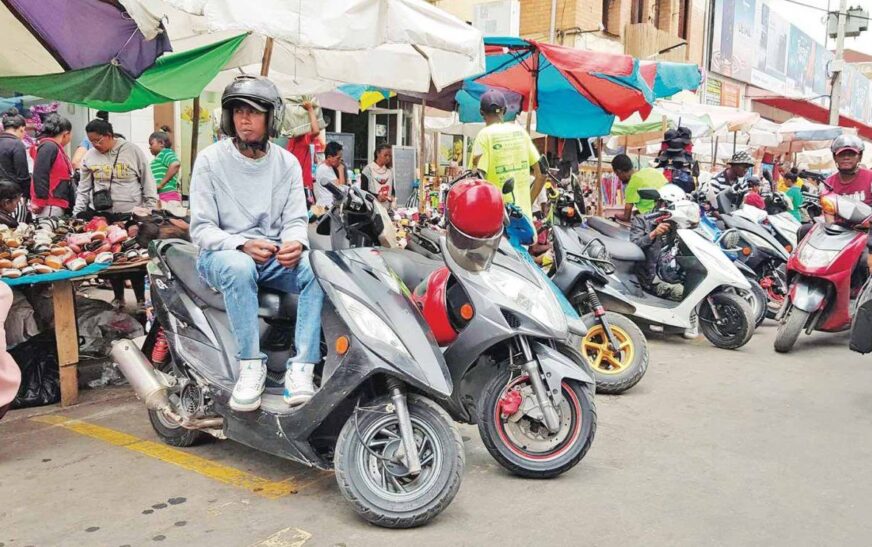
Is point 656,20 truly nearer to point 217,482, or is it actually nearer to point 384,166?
point 384,166

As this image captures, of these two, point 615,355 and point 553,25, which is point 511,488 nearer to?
point 615,355

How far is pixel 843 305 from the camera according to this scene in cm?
654

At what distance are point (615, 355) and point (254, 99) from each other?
123 inches

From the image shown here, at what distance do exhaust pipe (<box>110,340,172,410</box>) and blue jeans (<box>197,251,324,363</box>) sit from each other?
62cm

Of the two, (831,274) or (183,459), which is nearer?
(183,459)

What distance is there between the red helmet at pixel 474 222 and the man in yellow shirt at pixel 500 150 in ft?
8.39

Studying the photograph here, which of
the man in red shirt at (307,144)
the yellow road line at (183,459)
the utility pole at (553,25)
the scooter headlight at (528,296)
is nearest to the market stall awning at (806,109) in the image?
the utility pole at (553,25)

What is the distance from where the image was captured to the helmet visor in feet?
11.8

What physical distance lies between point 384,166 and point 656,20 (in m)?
15.4

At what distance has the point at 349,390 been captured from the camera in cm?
304

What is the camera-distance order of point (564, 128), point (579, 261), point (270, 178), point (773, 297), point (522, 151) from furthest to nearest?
point (564, 128) < point (773, 297) < point (522, 151) < point (579, 261) < point (270, 178)

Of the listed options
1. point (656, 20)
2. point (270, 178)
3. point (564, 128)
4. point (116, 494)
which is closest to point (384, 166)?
point (564, 128)

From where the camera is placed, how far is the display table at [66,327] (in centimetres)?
470

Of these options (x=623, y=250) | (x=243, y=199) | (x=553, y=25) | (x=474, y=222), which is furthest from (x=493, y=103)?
(x=553, y=25)
